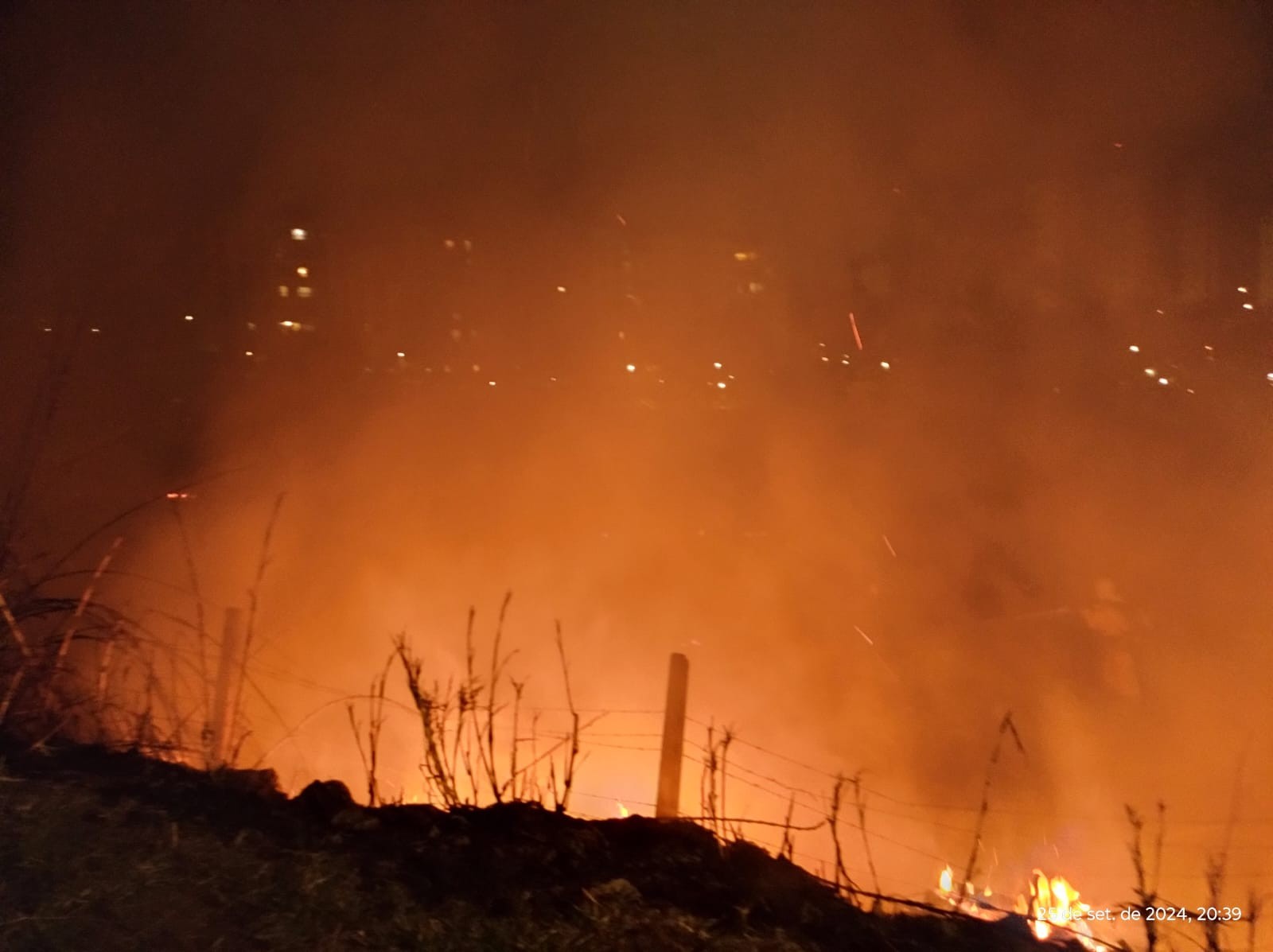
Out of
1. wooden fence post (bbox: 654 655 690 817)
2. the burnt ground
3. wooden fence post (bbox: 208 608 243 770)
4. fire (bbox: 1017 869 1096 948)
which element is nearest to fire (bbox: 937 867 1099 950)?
fire (bbox: 1017 869 1096 948)

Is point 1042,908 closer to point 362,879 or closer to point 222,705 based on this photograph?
point 362,879

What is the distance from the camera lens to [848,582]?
12.6 meters

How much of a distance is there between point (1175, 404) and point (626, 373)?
23.8 feet

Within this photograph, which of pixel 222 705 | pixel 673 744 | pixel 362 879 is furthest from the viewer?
pixel 673 744

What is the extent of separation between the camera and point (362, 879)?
8.56ft

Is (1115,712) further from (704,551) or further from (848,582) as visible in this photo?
(704,551)

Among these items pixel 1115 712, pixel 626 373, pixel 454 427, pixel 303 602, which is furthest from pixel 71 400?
pixel 1115 712

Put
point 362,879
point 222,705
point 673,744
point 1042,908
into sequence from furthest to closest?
point 673,744, point 222,705, point 1042,908, point 362,879

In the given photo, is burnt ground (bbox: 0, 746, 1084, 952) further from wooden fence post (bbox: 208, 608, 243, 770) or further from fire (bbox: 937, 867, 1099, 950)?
wooden fence post (bbox: 208, 608, 243, 770)

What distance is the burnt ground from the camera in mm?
2365

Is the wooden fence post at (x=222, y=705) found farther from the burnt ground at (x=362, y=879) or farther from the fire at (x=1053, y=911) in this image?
the fire at (x=1053, y=911)

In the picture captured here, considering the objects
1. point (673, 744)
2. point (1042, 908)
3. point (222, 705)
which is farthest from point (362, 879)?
point (1042, 908)

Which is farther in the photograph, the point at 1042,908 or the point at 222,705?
the point at 222,705

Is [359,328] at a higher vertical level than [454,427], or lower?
higher
